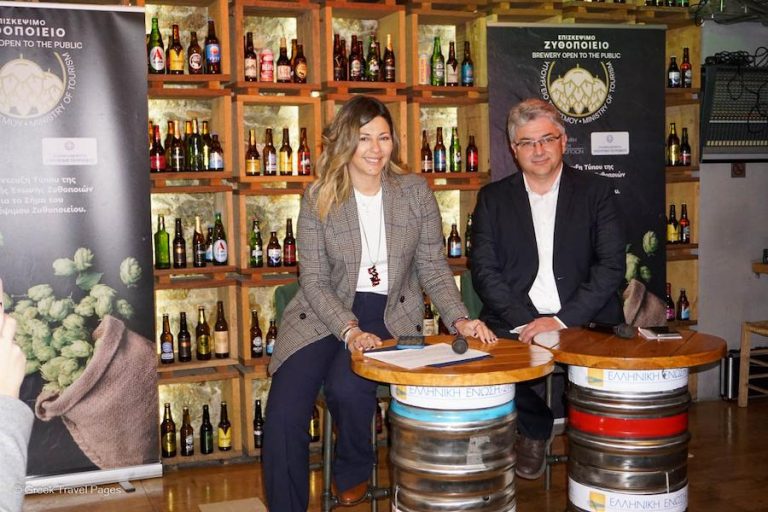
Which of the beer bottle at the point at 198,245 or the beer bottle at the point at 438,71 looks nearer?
the beer bottle at the point at 198,245

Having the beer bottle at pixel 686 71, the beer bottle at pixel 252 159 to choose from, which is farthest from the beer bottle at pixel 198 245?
the beer bottle at pixel 686 71

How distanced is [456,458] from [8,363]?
158cm

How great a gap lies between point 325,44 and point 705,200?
262 centimetres

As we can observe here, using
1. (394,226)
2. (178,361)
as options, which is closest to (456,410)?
(394,226)

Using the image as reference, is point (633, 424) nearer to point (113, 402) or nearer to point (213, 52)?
point (113, 402)

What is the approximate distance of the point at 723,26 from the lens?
214 inches

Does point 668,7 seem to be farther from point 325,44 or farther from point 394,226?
point 394,226

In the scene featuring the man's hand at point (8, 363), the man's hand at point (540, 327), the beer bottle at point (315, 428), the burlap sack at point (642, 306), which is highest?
the man's hand at point (8, 363)

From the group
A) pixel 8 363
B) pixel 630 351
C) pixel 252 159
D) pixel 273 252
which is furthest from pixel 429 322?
pixel 8 363

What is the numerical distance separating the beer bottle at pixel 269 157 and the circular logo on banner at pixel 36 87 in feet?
3.44

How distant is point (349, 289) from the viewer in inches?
120

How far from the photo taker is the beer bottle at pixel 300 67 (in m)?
4.54

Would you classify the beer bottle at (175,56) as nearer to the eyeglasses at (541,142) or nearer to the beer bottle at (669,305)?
the eyeglasses at (541,142)

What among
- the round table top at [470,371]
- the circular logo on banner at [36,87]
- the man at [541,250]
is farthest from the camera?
the circular logo on banner at [36,87]
